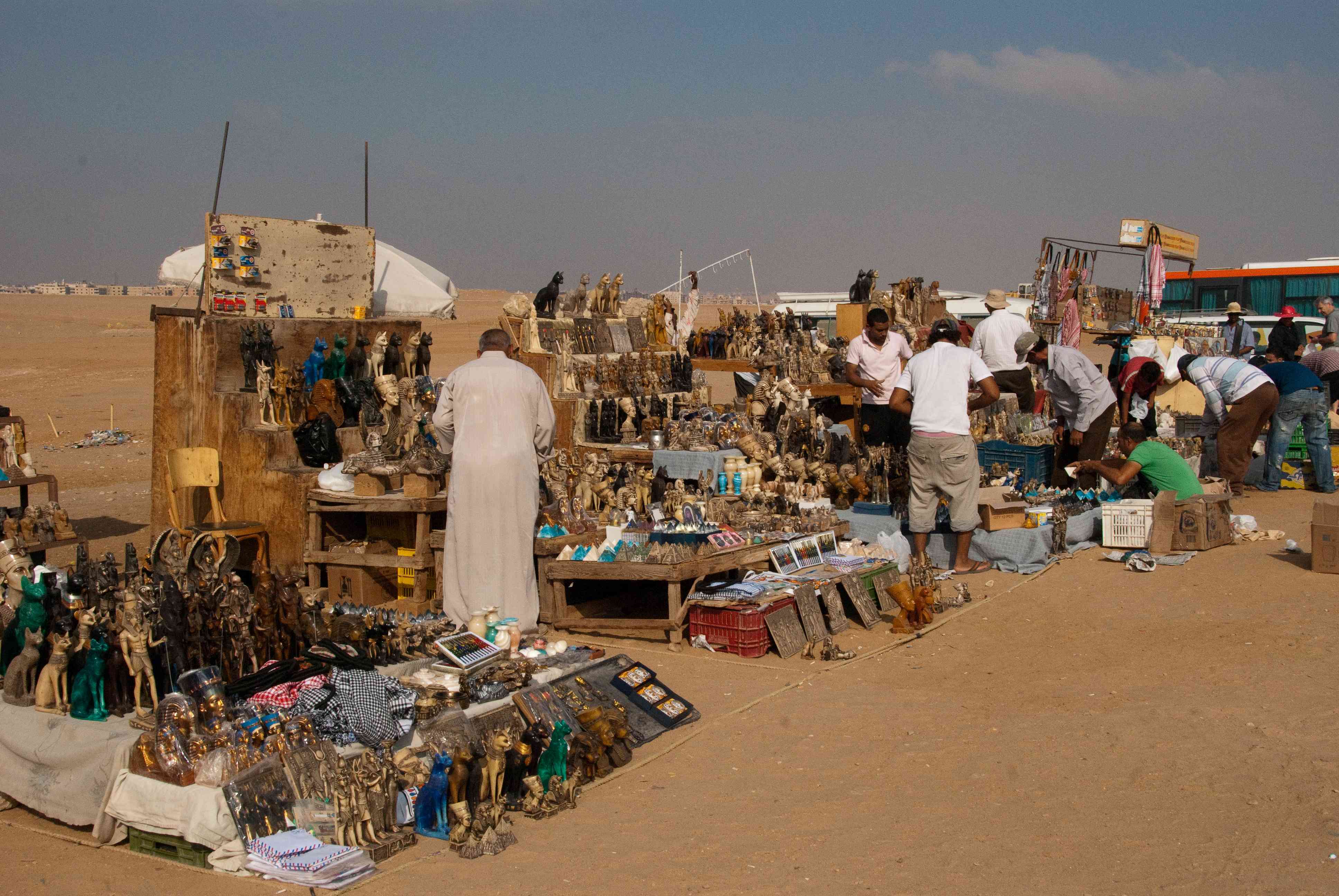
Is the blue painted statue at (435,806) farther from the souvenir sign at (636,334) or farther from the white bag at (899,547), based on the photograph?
the souvenir sign at (636,334)

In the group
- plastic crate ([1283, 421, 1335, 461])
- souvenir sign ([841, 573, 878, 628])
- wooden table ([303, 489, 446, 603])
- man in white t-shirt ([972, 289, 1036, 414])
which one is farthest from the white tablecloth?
plastic crate ([1283, 421, 1335, 461])

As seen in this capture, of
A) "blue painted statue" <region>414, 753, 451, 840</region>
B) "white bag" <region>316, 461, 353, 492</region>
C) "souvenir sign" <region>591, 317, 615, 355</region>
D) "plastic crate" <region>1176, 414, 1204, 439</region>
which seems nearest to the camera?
"blue painted statue" <region>414, 753, 451, 840</region>

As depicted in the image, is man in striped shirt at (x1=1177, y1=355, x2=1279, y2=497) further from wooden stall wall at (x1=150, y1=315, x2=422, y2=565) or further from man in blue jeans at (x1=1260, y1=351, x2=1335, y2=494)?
wooden stall wall at (x1=150, y1=315, x2=422, y2=565)

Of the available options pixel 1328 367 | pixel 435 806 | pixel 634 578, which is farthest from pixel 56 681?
pixel 1328 367

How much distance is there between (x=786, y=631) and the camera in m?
7.13

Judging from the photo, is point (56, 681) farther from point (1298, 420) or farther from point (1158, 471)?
point (1298, 420)

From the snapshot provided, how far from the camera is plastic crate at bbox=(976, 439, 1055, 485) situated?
34.0 feet

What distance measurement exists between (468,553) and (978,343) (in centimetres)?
609

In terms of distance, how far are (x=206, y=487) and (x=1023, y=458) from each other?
7.12m

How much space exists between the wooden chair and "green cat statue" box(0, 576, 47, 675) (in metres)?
3.08

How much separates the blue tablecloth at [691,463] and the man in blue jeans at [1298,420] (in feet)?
19.0

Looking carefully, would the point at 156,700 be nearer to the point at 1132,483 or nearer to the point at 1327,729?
the point at 1327,729

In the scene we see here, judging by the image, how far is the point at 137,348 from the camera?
36.3m

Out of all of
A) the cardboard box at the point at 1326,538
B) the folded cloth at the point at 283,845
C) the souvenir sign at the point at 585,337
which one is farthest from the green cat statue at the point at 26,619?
the cardboard box at the point at 1326,538
